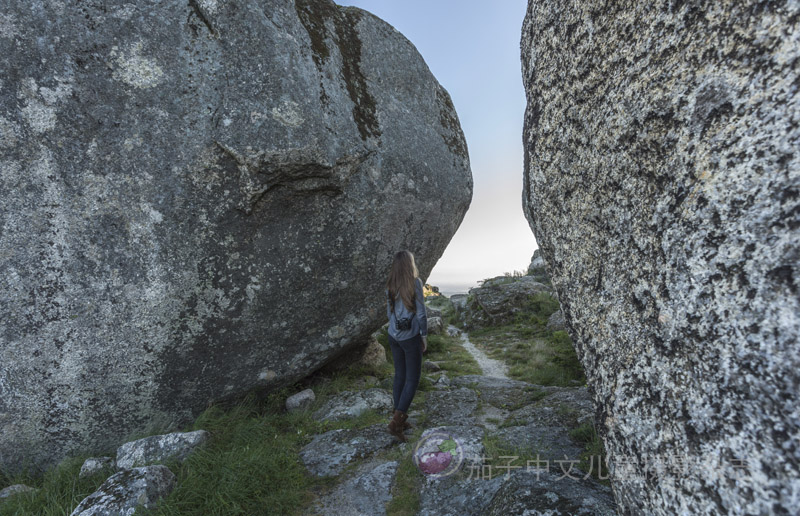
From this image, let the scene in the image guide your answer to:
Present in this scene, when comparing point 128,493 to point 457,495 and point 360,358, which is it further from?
point 360,358

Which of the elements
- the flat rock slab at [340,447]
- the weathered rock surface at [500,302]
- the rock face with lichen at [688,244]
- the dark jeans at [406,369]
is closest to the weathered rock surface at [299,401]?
the flat rock slab at [340,447]

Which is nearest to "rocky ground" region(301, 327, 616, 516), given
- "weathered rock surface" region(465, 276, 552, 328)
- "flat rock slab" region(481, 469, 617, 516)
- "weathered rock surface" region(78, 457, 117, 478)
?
"flat rock slab" region(481, 469, 617, 516)

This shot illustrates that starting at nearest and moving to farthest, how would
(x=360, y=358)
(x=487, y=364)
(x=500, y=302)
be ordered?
(x=360, y=358), (x=487, y=364), (x=500, y=302)

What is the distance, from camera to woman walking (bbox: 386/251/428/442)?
5543 mm

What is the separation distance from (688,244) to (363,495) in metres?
3.80

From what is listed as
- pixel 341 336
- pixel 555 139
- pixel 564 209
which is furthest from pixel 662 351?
pixel 341 336

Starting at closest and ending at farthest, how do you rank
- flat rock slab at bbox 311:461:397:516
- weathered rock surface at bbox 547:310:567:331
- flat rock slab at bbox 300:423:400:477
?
flat rock slab at bbox 311:461:397:516 < flat rock slab at bbox 300:423:400:477 < weathered rock surface at bbox 547:310:567:331

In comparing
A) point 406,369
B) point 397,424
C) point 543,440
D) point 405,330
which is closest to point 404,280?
point 405,330

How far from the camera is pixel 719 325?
2.03m

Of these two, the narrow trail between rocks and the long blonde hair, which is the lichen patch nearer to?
the long blonde hair

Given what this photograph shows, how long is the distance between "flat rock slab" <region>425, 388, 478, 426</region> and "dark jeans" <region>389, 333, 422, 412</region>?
28.0 inches

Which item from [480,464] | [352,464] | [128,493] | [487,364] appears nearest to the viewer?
[128,493]

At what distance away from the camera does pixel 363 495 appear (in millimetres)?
4293

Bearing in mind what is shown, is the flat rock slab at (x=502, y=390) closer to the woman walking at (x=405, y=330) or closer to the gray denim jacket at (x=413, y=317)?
the woman walking at (x=405, y=330)
